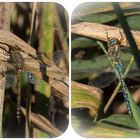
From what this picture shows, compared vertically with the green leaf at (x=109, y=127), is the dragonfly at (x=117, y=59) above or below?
above

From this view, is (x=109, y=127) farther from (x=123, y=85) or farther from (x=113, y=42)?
(x=113, y=42)

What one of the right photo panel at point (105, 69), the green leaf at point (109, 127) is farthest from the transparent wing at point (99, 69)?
the green leaf at point (109, 127)

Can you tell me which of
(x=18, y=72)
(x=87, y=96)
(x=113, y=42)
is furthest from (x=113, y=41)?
(x=18, y=72)

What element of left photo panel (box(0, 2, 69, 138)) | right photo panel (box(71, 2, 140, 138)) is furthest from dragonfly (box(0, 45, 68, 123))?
right photo panel (box(71, 2, 140, 138))

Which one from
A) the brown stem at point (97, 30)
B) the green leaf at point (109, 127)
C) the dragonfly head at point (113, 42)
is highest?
the brown stem at point (97, 30)

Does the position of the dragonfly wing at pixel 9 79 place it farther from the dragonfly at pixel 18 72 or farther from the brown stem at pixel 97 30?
the brown stem at pixel 97 30

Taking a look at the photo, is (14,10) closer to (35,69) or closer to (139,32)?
(35,69)
